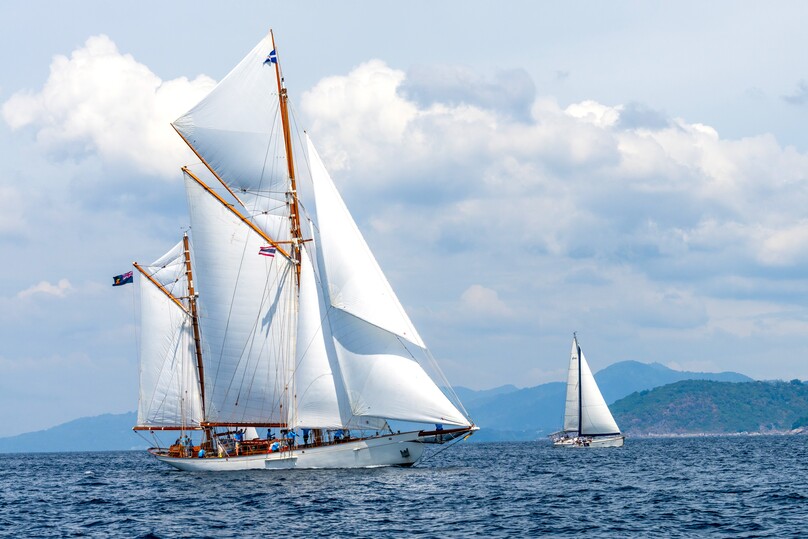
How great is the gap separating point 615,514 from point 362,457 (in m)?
24.5

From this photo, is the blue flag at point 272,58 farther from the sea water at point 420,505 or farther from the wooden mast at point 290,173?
the sea water at point 420,505

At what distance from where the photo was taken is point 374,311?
68.1 metres

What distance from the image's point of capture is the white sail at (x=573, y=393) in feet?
504

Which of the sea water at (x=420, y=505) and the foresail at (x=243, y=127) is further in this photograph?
the foresail at (x=243, y=127)

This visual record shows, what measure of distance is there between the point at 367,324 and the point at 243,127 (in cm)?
1711

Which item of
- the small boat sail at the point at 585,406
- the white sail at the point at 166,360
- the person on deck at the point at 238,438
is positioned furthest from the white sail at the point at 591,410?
the person on deck at the point at 238,438

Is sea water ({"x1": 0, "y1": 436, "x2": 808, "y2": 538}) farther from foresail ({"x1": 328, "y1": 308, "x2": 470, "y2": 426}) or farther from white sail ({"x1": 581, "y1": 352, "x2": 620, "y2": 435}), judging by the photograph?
white sail ({"x1": 581, "y1": 352, "x2": 620, "y2": 435})

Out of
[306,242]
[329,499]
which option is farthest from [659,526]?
[306,242]

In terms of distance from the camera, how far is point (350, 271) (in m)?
68.8

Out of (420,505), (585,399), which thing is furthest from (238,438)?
(585,399)

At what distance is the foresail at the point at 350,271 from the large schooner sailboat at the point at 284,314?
0.09 metres

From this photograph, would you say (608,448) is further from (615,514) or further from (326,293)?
(615,514)

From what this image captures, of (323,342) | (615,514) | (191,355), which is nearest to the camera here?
(615,514)

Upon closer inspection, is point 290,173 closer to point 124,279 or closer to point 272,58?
point 272,58
